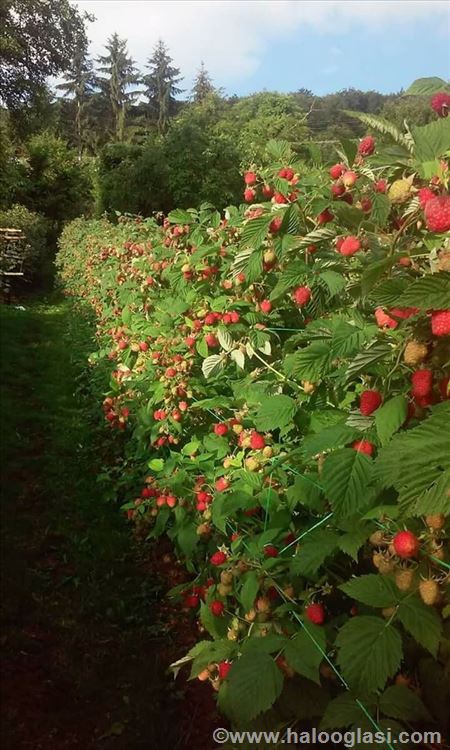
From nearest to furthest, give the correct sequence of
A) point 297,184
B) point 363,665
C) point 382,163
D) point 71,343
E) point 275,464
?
point 363,665
point 382,163
point 275,464
point 297,184
point 71,343

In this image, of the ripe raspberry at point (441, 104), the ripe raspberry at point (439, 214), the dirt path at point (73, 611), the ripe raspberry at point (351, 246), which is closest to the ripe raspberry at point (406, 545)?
the ripe raspberry at point (439, 214)

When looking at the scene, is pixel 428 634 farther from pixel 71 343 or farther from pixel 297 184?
pixel 71 343

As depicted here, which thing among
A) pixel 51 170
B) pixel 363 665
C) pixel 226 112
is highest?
pixel 226 112

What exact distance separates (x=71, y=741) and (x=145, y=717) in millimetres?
272

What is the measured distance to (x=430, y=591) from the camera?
103 centimetres

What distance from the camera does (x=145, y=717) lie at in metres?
2.31

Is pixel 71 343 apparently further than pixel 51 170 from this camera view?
No

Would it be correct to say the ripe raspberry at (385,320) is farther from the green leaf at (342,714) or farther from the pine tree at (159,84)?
the pine tree at (159,84)

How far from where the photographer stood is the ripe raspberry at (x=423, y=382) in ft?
3.46

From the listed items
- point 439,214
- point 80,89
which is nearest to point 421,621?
point 439,214

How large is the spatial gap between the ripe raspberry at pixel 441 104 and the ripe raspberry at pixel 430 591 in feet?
3.05

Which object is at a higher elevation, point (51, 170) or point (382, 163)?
point (51, 170)

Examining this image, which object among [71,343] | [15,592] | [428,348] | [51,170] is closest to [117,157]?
[51,170]

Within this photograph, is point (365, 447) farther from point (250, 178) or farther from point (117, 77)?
point (117, 77)
